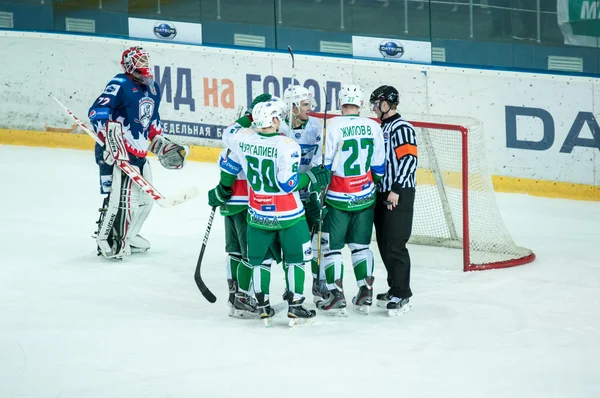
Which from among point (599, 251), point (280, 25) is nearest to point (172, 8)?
point (280, 25)

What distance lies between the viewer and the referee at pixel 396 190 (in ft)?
21.4

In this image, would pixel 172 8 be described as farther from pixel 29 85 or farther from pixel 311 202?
pixel 311 202

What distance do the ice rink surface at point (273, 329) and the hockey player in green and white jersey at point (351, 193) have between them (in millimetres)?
216

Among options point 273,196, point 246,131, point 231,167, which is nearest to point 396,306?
point 273,196

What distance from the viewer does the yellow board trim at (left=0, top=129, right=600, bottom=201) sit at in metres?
9.60

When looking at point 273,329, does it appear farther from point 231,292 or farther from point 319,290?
point 319,290

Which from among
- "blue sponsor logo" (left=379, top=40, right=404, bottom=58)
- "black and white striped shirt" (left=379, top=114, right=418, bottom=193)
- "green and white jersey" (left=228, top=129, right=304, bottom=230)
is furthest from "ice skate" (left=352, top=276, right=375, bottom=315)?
"blue sponsor logo" (left=379, top=40, right=404, bottom=58)

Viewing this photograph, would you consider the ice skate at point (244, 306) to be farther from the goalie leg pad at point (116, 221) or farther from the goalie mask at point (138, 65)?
the goalie mask at point (138, 65)

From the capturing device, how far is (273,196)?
610cm

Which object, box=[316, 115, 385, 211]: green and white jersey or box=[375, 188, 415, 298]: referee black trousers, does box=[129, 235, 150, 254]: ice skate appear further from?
box=[375, 188, 415, 298]: referee black trousers

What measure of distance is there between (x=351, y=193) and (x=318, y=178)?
0.98 ft

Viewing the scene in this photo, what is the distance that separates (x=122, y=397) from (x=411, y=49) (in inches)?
231

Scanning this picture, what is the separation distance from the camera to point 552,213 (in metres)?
9.30

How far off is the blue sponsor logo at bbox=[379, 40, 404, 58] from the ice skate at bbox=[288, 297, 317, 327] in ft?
14.8
